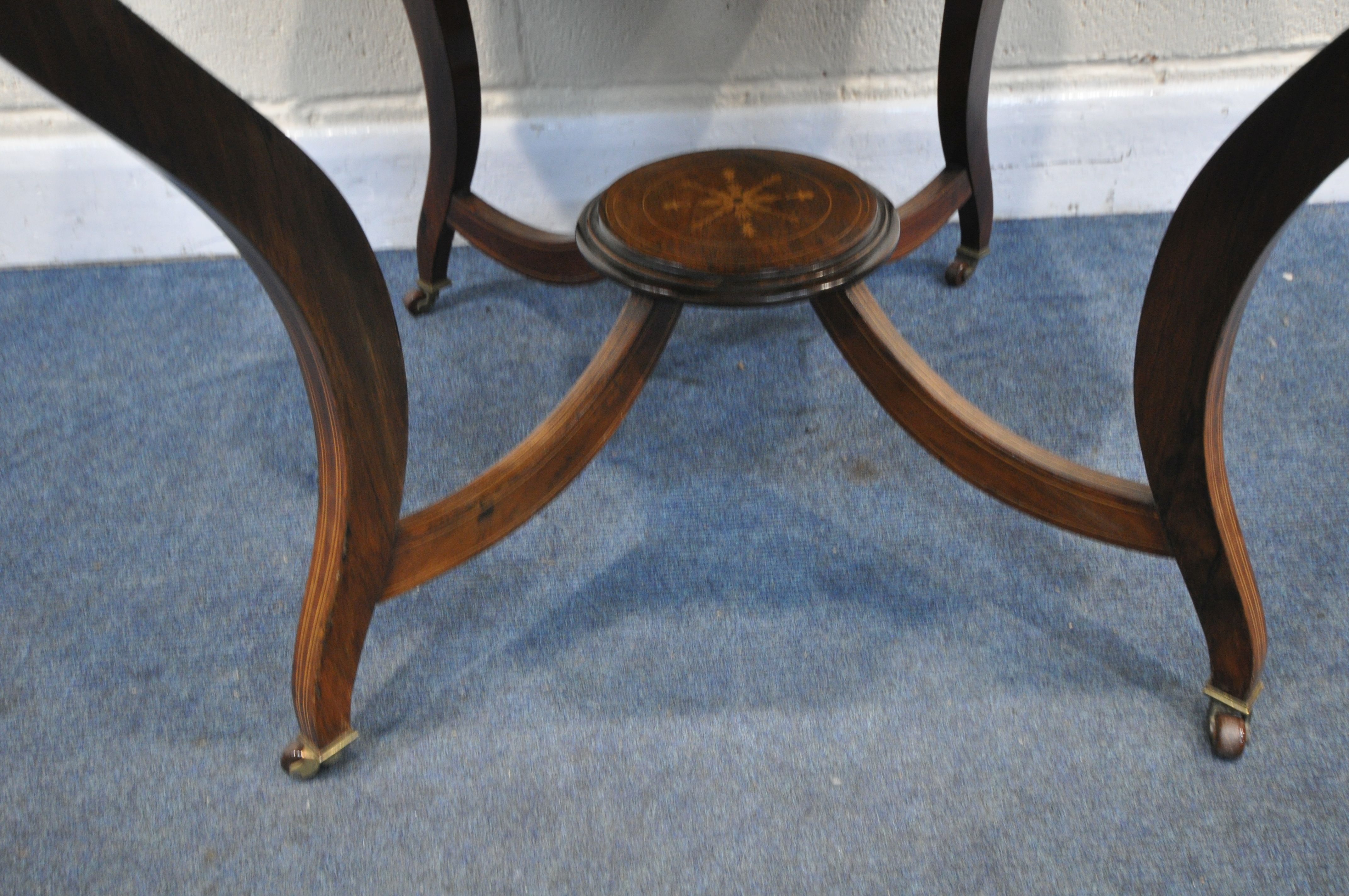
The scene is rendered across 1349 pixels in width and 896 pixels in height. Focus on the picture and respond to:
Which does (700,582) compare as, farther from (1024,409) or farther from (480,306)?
(480,306)

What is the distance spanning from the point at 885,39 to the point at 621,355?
34.4 inches

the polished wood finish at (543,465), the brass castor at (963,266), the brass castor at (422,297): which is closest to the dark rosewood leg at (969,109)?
the brass castor at (963,266)

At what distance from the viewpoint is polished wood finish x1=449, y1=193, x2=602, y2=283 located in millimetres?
1384

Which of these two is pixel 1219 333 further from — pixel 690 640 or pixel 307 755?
pixel 307 755

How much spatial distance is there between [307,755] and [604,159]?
42.8 inches

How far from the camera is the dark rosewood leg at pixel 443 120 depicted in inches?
51.9

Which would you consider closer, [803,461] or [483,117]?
[803,461]

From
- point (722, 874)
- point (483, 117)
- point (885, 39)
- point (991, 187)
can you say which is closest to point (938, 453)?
point (722, 874)

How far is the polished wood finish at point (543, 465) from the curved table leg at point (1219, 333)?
430mm

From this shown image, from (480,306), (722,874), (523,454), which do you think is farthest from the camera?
(480,306)

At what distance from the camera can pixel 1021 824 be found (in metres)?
0.88

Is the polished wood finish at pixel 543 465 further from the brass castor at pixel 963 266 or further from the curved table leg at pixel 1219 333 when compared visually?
the brass castor at pixel 963 266

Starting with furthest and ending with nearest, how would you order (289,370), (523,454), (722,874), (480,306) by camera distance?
(480,306)
(289,370)
(523,454)
(722,874)

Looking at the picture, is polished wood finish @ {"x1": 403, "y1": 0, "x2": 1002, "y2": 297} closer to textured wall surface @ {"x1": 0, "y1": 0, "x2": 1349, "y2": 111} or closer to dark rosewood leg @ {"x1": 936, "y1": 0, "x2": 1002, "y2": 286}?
dark rosewood leg @ {"x1": 936, "y1": 0, "x2": 1002, "y2": 286}
